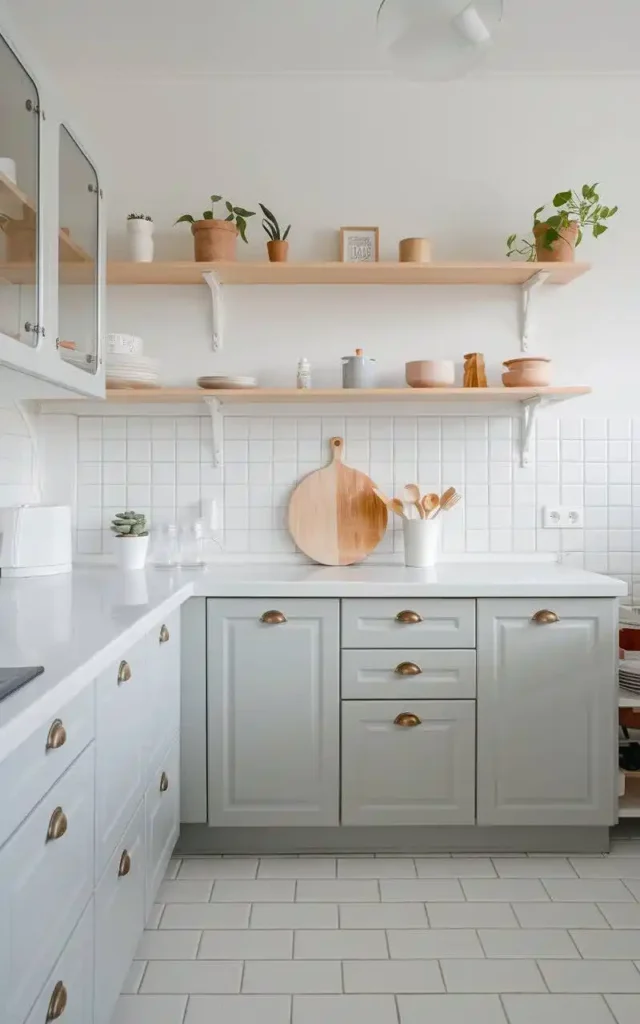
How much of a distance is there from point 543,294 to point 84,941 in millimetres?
2483

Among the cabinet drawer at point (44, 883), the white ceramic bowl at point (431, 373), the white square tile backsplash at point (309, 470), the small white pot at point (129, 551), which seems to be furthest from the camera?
the white square tile backsplash at point (309, 470)

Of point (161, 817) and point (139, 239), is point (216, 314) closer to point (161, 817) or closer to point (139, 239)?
point (139, 239)

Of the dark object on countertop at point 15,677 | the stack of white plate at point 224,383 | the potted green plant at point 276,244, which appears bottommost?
the dark object on countertop at point 15,677

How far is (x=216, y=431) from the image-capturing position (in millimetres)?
2896

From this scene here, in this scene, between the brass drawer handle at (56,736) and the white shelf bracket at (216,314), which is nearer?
the brass drawer handle at (56,736)

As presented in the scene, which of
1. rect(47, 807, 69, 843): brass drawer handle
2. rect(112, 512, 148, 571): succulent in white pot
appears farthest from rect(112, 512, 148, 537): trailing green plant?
rect(47, 807, 69, 843): brass drawer handle

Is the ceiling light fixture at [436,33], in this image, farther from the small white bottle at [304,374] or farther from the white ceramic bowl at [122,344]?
the white ceramic bowl at [122,344]

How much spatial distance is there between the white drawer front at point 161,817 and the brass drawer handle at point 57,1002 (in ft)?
2.12

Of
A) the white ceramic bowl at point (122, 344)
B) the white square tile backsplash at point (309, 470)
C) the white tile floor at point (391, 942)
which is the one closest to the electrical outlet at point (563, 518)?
the white square tile backsplash at point (309, 470)

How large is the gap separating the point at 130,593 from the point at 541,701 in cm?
123

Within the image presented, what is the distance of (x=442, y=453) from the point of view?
295cm

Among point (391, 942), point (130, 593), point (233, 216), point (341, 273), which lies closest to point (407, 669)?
point (391, 942)

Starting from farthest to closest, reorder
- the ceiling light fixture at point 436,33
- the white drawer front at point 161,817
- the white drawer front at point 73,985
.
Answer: the white drawer front at point 161,817 → the ceiling light fixture at point 436,33 → the white drawer front at point 73,985

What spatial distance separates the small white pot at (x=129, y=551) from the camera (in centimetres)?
260
